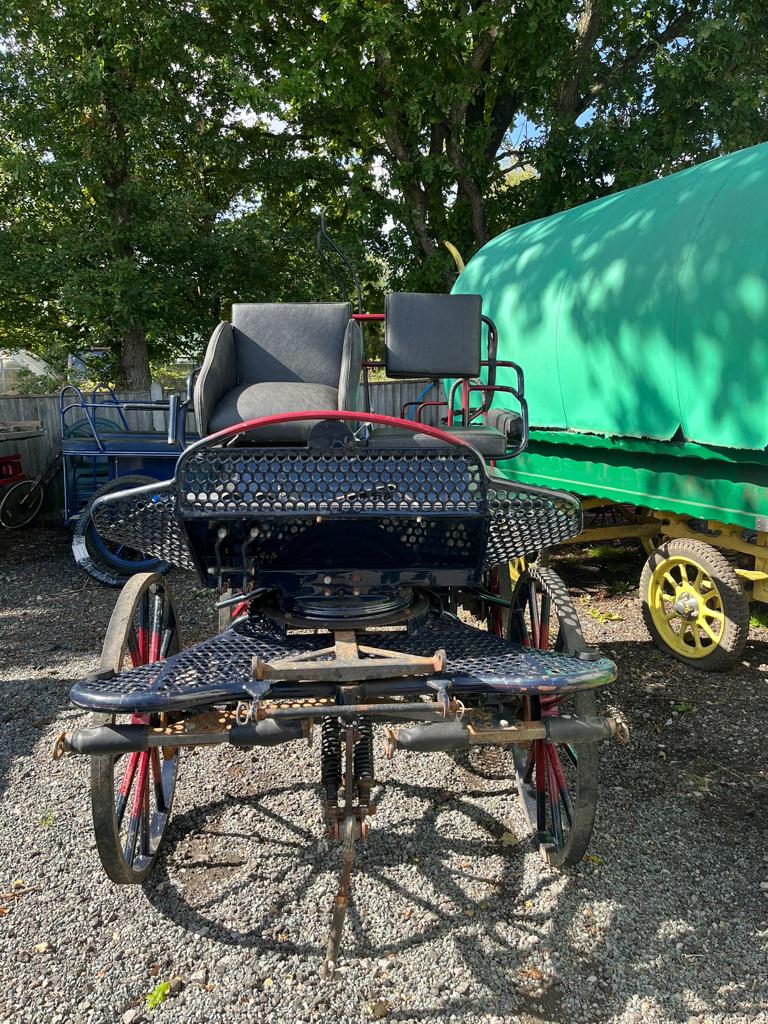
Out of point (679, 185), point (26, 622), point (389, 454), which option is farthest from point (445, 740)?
point (26, 622)

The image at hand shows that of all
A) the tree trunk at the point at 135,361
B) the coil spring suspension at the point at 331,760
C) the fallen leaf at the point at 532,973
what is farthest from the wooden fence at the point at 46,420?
the fallen leaf at the point at 532,973

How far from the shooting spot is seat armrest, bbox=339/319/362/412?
10.9 feet

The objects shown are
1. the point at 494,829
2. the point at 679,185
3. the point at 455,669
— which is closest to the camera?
the point at 455,669

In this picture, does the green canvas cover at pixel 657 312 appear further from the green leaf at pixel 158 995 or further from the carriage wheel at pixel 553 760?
the green leaf at pixel 158 995

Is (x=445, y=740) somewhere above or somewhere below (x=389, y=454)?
below

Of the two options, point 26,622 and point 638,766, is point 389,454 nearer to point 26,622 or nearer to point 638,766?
point 638,766

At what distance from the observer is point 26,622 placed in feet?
19.5

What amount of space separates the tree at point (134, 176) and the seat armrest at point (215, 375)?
7.28 m

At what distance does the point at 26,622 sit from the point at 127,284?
6.13 meters

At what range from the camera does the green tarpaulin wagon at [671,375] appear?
12.0 feet

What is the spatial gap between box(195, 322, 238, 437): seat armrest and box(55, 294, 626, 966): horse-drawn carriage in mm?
67

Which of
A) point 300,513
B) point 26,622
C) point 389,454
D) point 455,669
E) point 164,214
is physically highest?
point 164,214

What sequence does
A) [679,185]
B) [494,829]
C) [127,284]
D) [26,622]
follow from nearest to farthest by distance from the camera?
[494,829]
[679,185]
[26,622]
[127,284]

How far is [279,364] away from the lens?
403cm
